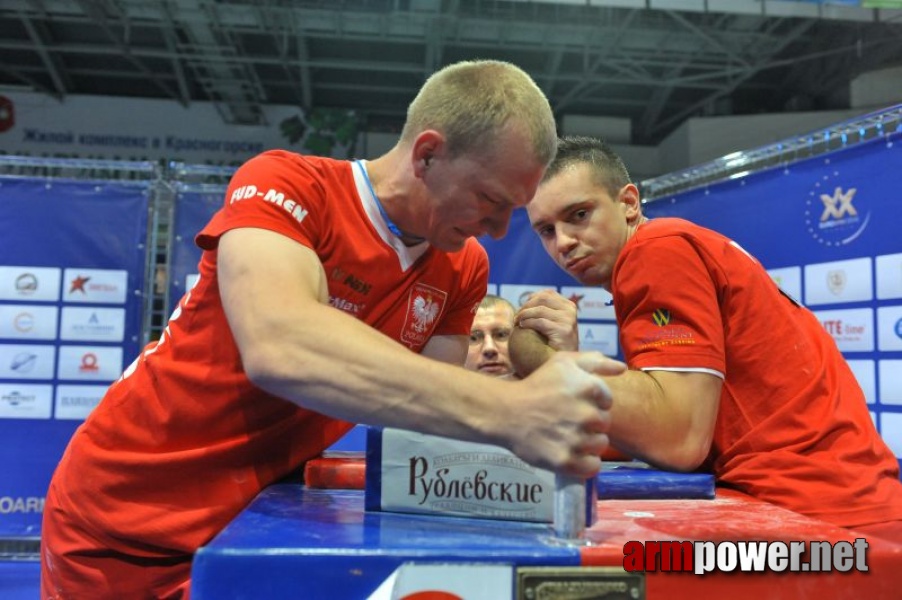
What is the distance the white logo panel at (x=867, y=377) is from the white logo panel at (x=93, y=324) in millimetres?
3839

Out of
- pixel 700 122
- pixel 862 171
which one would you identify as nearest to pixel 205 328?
pixel 862 171

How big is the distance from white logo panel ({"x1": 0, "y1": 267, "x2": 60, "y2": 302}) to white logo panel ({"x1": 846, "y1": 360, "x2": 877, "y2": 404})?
421 centimetres

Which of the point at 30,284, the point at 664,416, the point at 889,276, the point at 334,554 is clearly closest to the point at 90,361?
the point at 30,284

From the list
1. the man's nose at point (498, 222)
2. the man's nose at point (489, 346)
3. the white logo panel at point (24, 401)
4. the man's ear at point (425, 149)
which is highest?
the man's ear at point (425, 149)

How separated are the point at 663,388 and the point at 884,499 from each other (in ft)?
1.40

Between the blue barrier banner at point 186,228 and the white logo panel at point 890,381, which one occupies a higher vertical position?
the blue barrier banner at point 186,228

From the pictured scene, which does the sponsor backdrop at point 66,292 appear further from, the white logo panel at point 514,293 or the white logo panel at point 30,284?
the white logo panel at point 514,293

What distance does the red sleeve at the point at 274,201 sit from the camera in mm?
1078

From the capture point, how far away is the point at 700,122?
8.22m

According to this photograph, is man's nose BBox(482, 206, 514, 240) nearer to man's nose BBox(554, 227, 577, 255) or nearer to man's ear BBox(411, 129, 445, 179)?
man's ear BBox(411, 129, 445, 179)

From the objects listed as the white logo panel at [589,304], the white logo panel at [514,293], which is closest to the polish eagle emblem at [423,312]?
the white logo panel at [514,293]

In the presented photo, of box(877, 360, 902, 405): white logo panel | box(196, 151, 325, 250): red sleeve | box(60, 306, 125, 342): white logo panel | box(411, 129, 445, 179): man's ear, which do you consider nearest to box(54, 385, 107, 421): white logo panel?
box(60, 306, 125, 342): white logo panel

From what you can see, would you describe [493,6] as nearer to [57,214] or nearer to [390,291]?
[57,214]

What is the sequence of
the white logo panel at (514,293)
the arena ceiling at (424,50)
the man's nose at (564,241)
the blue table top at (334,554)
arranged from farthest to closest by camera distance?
the arena ceiling at (424,50), the white logo panel at (514,293), the man's nose at (564,241), the blue table top at (334,554)
